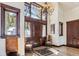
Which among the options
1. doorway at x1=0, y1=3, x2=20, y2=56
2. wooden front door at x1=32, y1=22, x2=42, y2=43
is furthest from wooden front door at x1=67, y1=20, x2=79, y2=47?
doorway at x1=0, y1=3, x2=20, y2=56

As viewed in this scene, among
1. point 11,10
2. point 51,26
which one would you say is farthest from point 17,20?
point 51,26

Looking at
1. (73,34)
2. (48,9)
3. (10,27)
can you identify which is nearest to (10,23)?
(10,27)

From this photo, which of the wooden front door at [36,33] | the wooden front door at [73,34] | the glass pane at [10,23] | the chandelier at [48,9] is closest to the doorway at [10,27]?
the glass pane at [10,23]

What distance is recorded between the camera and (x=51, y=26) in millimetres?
2576

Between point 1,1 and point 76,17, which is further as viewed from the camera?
point 76,17

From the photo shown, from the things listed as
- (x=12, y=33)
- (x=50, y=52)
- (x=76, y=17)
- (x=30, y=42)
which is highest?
(x=76, y=17)

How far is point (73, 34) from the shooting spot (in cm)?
249

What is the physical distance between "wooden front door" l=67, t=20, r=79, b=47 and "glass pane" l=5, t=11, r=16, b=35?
1179mm

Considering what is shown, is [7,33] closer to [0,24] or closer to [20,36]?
[0,24]

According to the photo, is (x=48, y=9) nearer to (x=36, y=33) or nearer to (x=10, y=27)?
(x=36, y=33)

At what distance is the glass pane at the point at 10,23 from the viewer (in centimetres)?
218

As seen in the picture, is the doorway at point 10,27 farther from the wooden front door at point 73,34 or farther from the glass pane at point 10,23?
the wooden front door at point 73,34

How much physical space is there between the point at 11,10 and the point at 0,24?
38cm

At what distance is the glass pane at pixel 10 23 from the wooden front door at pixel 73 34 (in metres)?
1.18
